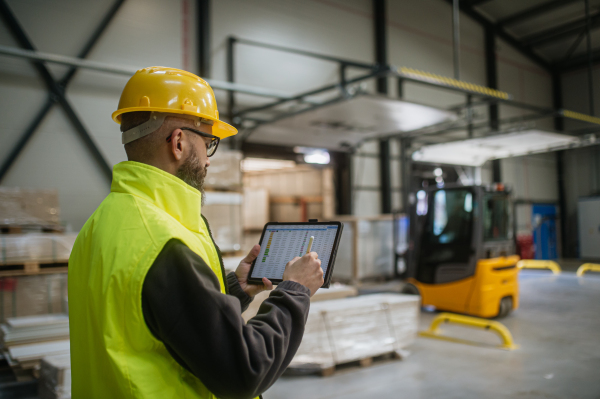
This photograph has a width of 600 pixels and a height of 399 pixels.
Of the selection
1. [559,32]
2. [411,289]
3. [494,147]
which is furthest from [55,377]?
[559,32]

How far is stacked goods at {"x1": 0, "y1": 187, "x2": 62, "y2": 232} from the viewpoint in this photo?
590 cm

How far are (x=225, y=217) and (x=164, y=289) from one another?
720 cm

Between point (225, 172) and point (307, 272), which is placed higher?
point (225, 172)

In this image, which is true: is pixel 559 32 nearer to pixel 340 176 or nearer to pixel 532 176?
pixel 532 176

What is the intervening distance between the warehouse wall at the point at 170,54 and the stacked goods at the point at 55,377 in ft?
14.2

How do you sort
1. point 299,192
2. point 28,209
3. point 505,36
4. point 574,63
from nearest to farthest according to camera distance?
point 28,209 → point 299,192 → point 505,36 → point 574,63

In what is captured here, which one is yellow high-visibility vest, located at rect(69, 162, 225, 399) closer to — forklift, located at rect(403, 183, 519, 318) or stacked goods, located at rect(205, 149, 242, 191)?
stacked goods, located at rect(205, 149, 242, 191)

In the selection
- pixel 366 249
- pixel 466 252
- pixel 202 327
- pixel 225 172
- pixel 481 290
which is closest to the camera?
pixel 202 327

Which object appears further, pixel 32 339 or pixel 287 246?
pixel 32 339

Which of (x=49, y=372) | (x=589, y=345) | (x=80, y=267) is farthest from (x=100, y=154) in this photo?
(x=589, y=345)


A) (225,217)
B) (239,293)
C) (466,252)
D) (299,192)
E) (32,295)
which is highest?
(299,192)

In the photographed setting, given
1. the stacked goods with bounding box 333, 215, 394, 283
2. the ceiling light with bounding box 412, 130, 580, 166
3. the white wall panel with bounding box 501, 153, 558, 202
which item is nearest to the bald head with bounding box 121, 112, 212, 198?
the stacked goods with bounding box 333, 215, 394, 283

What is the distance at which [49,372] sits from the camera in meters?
3.80

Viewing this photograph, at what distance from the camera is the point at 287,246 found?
1818 mm
